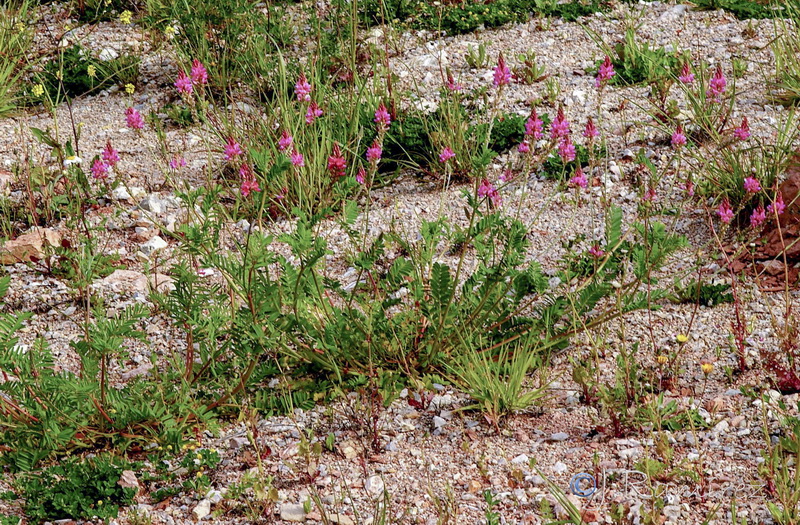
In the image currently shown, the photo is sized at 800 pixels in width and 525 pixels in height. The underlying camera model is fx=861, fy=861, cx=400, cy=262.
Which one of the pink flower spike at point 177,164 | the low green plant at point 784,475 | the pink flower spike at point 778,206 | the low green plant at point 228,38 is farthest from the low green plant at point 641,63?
the low green plant at point 784,475

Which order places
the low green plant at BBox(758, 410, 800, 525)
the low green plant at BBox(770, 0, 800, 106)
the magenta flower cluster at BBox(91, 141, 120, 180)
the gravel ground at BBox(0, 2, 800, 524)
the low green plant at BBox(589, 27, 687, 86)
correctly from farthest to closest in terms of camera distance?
1. the low green plant at BBox(589, 27, 687, 86)
2. the low green plant at BBox(770, 0, 800, 106)
3. the magenta flower cluster at BBox(91, 141, 120, 180)
4. the gravel ground at BBox(0, 2, 800, 524)
5. the low green plant at BBox(758, 410, 800, 525)

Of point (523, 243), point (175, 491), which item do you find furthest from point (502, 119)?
point (175, 491)

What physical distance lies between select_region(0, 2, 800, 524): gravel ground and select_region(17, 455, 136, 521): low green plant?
9 cm

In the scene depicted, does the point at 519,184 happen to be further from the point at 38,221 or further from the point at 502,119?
the point at 38,221

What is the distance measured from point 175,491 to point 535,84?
3.82 metres

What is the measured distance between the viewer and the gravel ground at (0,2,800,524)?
280 centimetres

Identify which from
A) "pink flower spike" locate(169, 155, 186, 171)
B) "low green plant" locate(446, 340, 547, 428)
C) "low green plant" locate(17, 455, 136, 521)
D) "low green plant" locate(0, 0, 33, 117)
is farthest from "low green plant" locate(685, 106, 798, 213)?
"low green plant" locate(0, 0, 33, 117)

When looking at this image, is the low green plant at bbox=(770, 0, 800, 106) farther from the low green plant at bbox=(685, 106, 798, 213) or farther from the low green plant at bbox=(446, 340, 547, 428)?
the low green plant at bbox=(446, 340, 547, 428)

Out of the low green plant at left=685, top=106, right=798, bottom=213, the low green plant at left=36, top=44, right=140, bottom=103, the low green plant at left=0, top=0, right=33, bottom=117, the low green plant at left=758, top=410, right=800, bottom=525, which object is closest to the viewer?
the low green plant at left=758, top=410, right=800, bottom=525

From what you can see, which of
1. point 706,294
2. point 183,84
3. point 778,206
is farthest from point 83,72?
point 778,206

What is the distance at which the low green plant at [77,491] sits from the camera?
9.21 ft

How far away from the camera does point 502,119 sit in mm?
5211

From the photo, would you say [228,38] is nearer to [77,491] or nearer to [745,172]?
[745,172]

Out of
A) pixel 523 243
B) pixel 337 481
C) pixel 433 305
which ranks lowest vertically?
pixel 337 481
